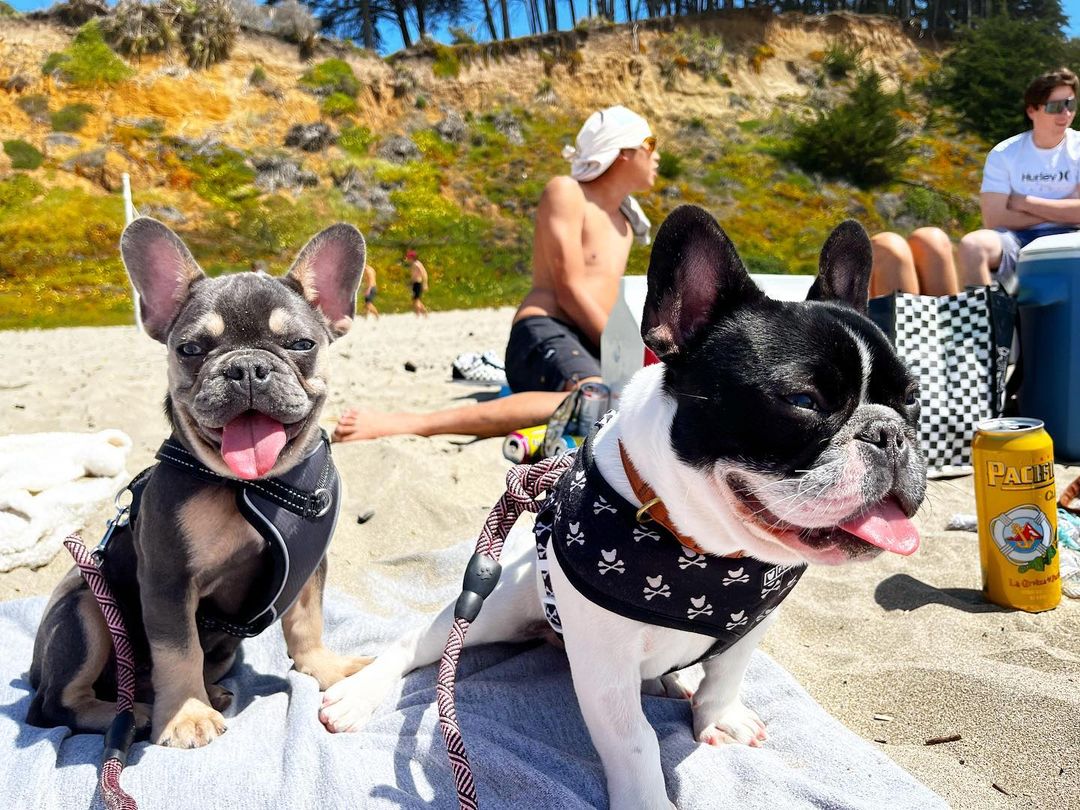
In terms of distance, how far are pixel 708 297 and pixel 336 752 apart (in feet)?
4.55

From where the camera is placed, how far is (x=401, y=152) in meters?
28.5

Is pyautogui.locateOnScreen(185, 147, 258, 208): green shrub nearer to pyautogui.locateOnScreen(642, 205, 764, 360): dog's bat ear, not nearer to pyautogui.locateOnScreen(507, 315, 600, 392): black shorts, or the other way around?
pyautogui.locateOnScreen(507, 315, 600, 392): black shorts

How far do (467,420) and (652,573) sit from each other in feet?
10.9

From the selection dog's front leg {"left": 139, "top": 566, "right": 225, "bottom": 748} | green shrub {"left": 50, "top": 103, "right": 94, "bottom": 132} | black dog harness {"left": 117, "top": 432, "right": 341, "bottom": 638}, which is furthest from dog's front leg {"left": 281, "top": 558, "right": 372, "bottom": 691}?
green shrub {"left": 50, "top": 103, "right": 94, "bottom": 132}

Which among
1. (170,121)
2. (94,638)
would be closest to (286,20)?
(170,121)

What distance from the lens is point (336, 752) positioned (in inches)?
76.9

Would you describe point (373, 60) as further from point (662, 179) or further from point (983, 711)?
point (983, 711)

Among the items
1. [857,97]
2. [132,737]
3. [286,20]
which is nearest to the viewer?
[132,737]

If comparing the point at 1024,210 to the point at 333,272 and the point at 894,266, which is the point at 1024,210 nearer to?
the point at 894,266

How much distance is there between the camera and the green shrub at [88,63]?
26594 millimetres

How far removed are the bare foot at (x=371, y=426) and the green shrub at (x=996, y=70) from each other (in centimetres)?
3682

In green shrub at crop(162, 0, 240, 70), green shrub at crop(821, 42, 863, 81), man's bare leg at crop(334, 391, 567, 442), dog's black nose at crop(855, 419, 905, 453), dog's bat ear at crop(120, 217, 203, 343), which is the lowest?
man's bare leg at crop(334, 391, 567, 442)

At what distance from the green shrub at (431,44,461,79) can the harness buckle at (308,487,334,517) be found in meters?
33.3

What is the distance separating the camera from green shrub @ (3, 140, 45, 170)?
75.0ft
